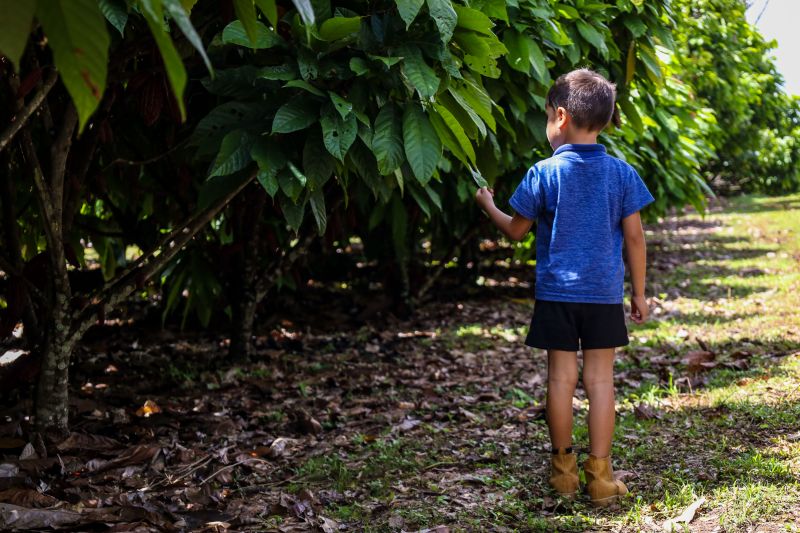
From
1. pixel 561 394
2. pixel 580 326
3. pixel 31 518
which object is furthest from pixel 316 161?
pixel 31 518

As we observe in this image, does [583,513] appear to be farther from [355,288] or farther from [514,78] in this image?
[355,288]

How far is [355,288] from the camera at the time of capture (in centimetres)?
809

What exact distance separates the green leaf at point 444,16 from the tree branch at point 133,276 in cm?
132

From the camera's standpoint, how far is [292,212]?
2693 mm

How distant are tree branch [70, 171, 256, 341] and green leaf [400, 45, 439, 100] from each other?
1.18m

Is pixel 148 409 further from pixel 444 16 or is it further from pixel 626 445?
pixel 444 16

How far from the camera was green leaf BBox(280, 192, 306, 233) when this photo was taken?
2.67 m

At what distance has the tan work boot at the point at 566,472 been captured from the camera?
2990 mm

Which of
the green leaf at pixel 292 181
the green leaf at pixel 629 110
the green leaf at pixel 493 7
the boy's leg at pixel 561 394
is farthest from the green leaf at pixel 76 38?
the green leaf at pixel 629 110

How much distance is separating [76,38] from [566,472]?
249 cm

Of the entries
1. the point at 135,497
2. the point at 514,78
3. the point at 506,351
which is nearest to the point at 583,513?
the point at 135,497

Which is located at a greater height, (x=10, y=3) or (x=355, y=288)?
(x=10, y=3)

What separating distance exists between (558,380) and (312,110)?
1.32 m

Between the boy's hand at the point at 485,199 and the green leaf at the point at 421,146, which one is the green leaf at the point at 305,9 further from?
the boy's hand at the point at 485,199
